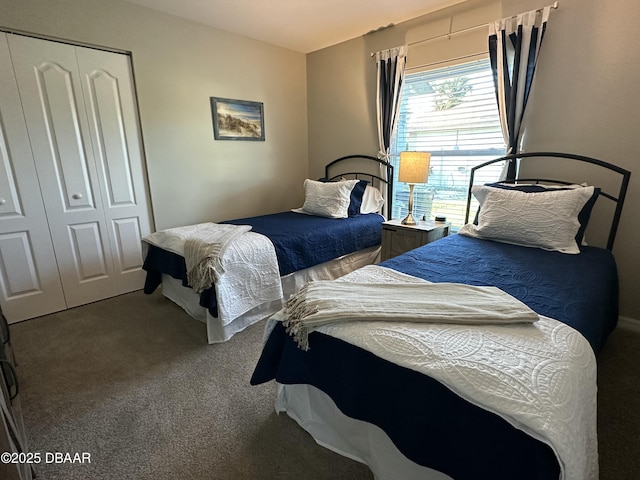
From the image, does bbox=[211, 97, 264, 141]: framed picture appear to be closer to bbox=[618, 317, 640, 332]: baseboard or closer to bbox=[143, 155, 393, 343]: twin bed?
bbox=[143, 155, 393, 343]: twin bed

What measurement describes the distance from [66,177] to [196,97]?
136 cm

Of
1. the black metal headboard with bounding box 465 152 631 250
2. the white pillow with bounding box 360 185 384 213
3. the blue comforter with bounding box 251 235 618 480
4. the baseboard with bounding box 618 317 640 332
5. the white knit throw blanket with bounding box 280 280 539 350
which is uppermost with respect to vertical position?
the black metal headboard with bounding box 465 152 631 250

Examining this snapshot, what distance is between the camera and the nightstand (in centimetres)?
276

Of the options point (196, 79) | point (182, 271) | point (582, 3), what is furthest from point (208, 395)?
point (582, 3)

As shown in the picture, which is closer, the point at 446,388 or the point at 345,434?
the point at 446,388

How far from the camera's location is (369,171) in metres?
3.65

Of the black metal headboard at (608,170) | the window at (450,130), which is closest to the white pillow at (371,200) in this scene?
the window at (450,130)

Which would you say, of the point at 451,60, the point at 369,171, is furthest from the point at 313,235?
the point at 451,60

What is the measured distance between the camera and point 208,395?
1.74m

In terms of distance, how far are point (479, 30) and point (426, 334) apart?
2738 millimetres

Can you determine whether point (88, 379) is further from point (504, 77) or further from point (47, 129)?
point (504, 77)

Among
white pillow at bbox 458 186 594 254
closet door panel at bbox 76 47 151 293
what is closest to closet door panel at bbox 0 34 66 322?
closet door panel at bbox 76 47 151 293

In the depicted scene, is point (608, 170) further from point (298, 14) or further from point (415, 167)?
point (298, 14)

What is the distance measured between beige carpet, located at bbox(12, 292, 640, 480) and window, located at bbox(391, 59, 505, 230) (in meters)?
1.62
